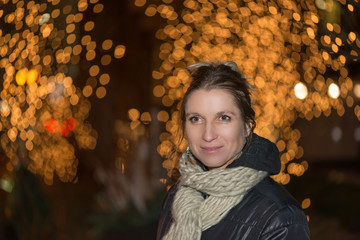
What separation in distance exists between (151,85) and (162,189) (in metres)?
7.23

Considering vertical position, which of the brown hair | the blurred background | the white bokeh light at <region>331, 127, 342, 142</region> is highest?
the brown hair

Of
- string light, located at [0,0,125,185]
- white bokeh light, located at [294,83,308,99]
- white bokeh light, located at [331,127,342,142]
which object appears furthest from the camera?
white bokeh light, located at [331,127,342,142]

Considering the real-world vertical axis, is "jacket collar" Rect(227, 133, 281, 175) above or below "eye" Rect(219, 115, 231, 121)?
below

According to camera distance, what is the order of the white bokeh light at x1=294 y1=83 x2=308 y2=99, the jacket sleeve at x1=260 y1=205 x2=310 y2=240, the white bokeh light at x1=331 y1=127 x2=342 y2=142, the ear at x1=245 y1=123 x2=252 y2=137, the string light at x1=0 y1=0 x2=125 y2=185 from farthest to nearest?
the white bokeh light at x1=331 y1=127 x2=342 y2=142
the white bokeh light at x1=294 y1=83 x2=308 y2=99
the string light at x1=0 y1=0 x2=125 y2=185
the ear at x1=245 y1=123 x2=252 y2=137
the jacket sleeve at x1=260 y1=205 x2=310 y2=240

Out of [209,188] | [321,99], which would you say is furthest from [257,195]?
[321,99]

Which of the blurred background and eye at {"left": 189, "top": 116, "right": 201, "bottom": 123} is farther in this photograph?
the blurred background

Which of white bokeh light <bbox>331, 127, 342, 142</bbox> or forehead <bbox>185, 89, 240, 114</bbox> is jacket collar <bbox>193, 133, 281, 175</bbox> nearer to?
forehead <bbox>185, 89, 240, 114</bbox>

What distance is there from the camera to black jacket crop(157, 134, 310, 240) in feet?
5.17

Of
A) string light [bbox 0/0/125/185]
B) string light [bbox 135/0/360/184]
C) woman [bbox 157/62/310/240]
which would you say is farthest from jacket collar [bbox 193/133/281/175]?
string light [bbox 135/0/360/184]

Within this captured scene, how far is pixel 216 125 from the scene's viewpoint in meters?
1.82

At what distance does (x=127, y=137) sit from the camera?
6.57 m

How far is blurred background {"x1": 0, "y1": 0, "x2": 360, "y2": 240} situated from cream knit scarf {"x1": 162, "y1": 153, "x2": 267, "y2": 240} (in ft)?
1.18

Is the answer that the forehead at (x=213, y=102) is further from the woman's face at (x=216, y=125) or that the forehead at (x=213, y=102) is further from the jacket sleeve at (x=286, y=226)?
the jacket sleeve at (x=286, y=226)

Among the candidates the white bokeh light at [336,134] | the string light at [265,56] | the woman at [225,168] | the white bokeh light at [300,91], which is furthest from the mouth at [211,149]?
the white bokeh light at [336,134]
